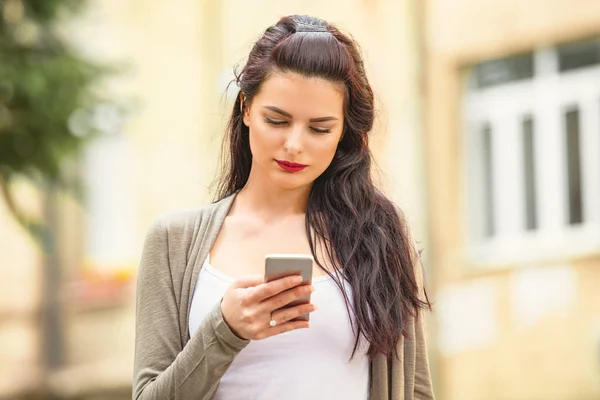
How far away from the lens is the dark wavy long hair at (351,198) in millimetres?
2447

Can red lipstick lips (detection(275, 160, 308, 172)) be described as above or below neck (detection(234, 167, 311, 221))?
above

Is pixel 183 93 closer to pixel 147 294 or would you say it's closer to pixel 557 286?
pixel 557 286

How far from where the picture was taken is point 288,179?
247cm

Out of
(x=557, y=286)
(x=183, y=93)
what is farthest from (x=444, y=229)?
(x=183, y=93)

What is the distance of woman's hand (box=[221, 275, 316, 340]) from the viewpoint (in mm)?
2207

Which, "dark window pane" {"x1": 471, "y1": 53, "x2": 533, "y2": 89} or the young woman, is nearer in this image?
the young woman

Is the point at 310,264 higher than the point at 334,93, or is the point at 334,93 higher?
the point at 334,93

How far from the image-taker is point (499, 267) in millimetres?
9273

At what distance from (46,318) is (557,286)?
18.3 feet

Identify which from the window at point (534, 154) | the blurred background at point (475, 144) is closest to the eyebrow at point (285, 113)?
the blurred background at point (475, 144)

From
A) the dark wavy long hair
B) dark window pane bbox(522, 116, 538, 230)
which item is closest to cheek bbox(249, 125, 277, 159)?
the dark wavy long hair

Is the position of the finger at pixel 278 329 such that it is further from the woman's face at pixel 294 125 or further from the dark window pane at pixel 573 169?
the dark window pane at pixel 573 169

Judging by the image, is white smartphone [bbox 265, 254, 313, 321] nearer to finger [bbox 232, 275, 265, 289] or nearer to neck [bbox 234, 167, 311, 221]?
finger [bbox 232, 275, 265, 289]

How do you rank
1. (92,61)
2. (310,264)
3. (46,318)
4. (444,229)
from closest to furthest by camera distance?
(310,264) → (92,61) → (444,229) → (46,318)
